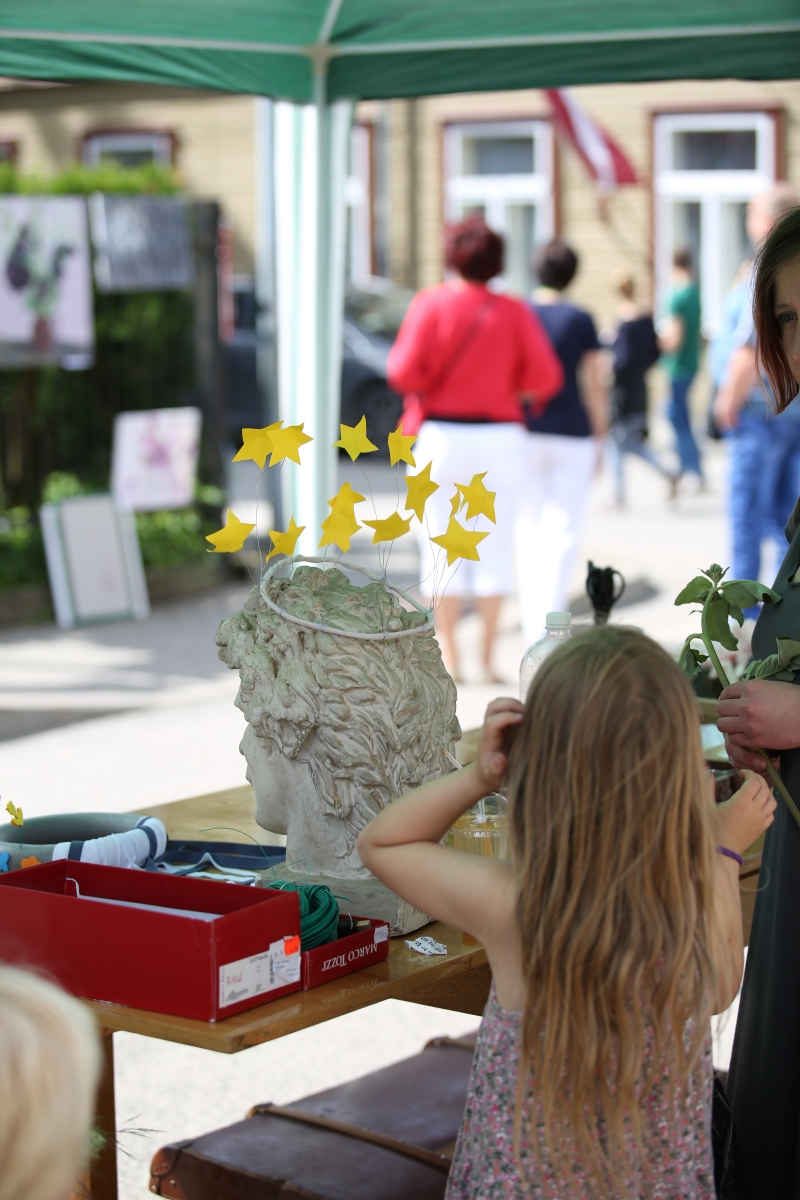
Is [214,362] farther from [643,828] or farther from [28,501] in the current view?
[643,828]

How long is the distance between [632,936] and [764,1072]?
0.70 metres

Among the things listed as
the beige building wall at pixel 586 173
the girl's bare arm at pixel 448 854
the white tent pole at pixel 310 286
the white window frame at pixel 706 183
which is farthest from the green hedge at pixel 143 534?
the white window frame at pixel 706 183

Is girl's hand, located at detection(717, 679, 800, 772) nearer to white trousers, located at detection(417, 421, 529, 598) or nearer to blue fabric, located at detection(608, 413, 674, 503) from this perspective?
white trousers, located at detection(417, 421, 529, 598)

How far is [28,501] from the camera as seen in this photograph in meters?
8.81

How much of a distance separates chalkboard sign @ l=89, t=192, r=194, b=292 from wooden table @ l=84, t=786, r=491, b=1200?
6620 millimetres

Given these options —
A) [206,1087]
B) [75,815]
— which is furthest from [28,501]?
[75,815]

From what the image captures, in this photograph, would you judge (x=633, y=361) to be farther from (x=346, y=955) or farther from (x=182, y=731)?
(x=346, y=955)

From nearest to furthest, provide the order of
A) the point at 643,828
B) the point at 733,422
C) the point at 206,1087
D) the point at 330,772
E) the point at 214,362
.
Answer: the point at 643,828
the point at 330,772
the point at 206,1087
the point at 733,422
the point at 214,362

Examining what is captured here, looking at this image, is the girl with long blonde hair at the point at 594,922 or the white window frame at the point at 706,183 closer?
the girl with long blonde hair at the point at 594,922

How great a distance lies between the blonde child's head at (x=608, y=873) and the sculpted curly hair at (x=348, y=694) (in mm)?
471

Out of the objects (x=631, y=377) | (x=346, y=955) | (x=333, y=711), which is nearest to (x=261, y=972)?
(x=346, y=955)

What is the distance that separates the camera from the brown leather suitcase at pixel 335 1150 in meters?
2.33

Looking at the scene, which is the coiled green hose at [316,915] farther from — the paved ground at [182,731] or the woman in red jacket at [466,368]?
the woman in red jacket at [466,368]

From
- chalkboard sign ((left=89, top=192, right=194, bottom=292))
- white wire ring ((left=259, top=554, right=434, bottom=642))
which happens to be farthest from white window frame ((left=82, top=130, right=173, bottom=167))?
white wire ring ((left=259, top=554, right=434, bottom=642))
